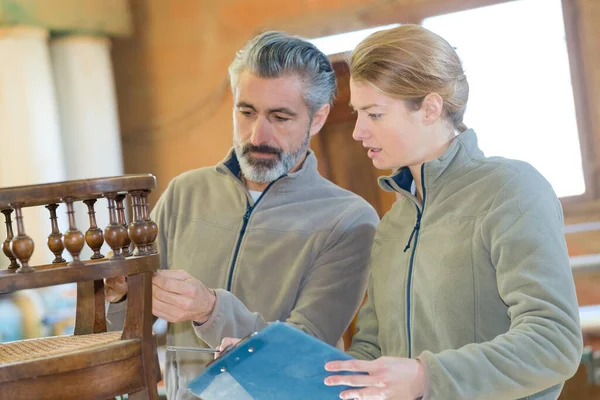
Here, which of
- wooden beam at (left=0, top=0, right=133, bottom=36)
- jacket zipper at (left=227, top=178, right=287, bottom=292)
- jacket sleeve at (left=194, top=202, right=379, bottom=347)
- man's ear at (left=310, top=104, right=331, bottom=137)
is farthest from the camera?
wooden beam at (left=0, top=0, right=133, bottom=36)

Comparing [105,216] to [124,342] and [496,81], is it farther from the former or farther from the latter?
[124,342]

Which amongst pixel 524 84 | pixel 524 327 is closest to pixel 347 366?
pixel 524 327

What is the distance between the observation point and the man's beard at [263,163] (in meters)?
2.12

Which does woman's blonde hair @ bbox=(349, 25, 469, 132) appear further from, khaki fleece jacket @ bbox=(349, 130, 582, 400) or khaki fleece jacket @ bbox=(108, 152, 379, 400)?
khaki fleece jacket @ bbox=(108, 152, 379, 400)

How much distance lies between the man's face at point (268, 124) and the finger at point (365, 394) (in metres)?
0.92

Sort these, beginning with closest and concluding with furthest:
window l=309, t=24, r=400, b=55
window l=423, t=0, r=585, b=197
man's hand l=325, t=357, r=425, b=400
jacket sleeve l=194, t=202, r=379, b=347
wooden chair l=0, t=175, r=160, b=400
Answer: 1. wooden chair l=0, t=175, r=160, b=400
2. man's hand l=325, t=357, r=425, b=400
3. jacket sleeve l=194, t=202, r=379, b=347
4. window l=423, t=0, r=585, b=197
5. window l=309, t=24, r=400, b=55

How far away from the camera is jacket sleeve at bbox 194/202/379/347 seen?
197cm

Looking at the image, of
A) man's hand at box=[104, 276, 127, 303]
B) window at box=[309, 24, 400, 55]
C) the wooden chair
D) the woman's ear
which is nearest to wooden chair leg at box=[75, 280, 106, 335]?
man's hand at box=[104, 276, 127, 303]

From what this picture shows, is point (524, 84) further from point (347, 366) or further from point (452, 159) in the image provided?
point (347, 366)

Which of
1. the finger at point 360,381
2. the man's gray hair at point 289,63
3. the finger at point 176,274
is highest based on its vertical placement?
the man's gray hair at point 289,63

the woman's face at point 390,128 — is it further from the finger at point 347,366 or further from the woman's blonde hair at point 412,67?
the finger at point 347,366

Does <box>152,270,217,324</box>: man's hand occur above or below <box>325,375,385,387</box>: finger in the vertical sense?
above

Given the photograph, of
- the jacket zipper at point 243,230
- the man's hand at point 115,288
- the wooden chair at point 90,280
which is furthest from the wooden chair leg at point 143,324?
the jacket zipper at point 243,230

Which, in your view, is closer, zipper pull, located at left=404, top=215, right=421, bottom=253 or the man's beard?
zipper pull, located at left=404, top=215, right=421, bottom=253
